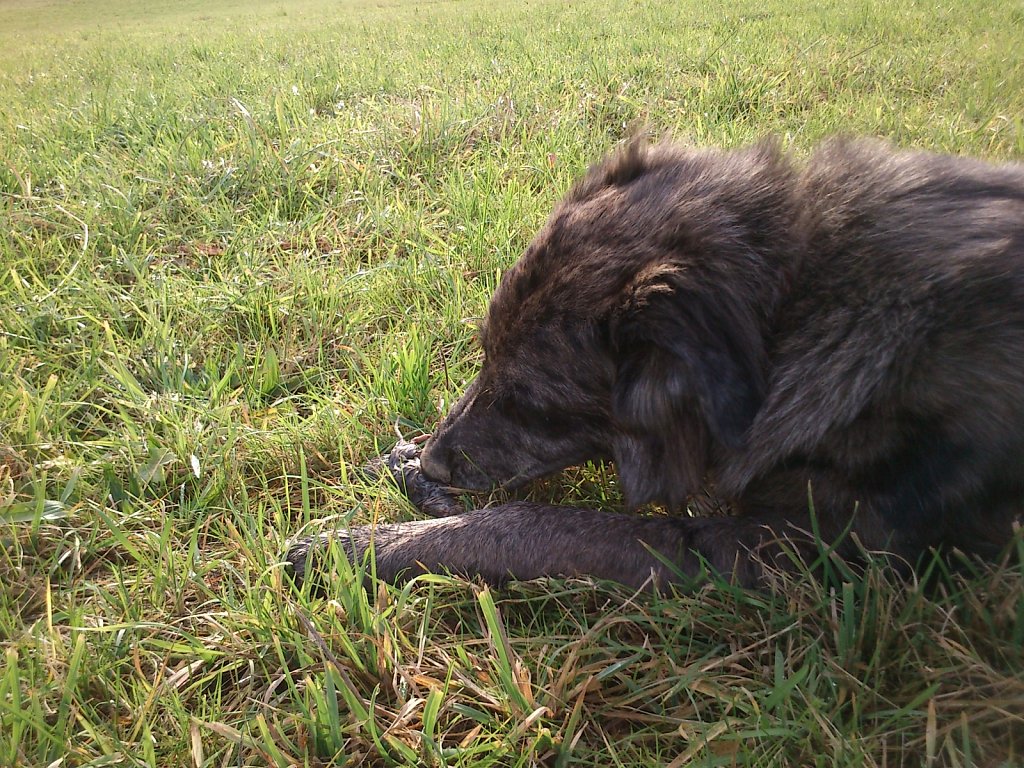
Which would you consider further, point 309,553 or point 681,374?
point 309,553

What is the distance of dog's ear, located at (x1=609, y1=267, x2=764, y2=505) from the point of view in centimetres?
181

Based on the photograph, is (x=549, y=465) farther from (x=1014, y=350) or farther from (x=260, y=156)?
(x=260, y=156)

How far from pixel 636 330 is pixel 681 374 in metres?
0.18

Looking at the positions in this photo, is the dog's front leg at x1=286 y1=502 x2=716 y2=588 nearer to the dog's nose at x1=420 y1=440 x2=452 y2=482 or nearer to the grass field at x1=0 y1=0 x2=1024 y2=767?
the grass field at x1=0 y1=0 x2=1024 y2=767

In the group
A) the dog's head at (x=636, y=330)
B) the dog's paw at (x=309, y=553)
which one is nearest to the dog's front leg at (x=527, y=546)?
the dog's paw at (x=309, y=553)

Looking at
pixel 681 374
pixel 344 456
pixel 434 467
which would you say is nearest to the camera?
pixel 681 374

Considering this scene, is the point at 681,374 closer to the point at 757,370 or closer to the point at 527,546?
the point at 757,370

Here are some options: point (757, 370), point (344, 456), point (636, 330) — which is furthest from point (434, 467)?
point (757, 370)

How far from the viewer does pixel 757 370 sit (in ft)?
6.04

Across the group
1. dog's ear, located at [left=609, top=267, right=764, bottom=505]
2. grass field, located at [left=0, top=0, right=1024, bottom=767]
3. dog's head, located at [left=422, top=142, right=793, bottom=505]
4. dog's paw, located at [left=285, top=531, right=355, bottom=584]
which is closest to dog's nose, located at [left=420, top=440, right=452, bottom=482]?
dog's head, located at [left=422, top=142, right=793, bottom=505]

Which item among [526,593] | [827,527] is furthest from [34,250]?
[827,527]

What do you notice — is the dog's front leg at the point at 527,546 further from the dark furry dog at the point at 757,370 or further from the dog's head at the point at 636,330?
the dog's head at the point at 636,330

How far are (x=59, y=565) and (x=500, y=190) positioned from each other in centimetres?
300

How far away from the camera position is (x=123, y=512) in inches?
89.8
